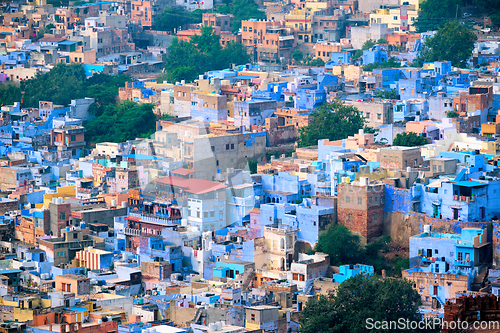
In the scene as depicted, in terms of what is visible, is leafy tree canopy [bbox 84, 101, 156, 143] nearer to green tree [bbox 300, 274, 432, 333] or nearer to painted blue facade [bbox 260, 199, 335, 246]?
painted blue facade [bbox 260, 199, 335, 246]

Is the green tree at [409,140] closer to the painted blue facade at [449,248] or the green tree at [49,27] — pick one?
the painted blue facade at [449,248]

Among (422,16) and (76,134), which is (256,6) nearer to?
(422,16)

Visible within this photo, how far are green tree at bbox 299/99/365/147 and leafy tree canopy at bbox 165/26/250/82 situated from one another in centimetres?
1475

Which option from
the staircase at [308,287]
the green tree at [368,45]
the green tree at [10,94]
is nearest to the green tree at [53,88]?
the green tree at [10,94]

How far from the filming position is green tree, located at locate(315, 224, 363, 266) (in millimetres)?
35062

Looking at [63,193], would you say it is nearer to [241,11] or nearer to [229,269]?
[229,269]

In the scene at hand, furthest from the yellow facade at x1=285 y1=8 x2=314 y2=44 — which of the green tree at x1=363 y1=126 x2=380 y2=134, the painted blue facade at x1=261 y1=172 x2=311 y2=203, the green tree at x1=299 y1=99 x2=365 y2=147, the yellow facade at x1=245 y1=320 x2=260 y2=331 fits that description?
the yellow facade at x1=245 y1=320 x2=260 y2=331

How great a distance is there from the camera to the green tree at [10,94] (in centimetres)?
5734

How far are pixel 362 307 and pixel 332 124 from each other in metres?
16.1

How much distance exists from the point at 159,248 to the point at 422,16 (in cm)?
2974

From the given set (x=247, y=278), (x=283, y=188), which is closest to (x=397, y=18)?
(x=283, y=188)

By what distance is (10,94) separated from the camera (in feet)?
190

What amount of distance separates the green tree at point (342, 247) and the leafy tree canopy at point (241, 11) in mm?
36647

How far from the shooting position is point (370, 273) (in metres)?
34.1
